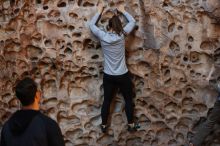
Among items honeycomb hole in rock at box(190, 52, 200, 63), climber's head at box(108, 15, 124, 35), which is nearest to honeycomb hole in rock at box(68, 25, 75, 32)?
climber's head at box(108, 15, 124, 35)

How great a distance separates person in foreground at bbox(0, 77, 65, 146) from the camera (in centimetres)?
280

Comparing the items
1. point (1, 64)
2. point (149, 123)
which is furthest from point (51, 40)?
point (149, 123)

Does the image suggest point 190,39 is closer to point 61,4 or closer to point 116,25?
point 116,25

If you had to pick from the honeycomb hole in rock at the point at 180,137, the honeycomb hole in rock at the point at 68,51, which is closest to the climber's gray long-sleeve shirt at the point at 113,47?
the honeycomb hole in rock at the point at 68,51

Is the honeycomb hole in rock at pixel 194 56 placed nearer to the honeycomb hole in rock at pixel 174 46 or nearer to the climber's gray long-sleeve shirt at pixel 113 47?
the honeycomb hole in rock at pixel 174 46

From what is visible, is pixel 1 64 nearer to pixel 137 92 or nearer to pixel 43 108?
pixel 43 108

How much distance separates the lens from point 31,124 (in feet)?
9.21

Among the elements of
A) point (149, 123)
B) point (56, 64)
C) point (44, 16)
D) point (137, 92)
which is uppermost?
point (44, 16)

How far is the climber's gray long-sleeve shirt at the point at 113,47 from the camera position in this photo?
15.6ft

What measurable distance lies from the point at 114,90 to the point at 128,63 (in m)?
0.33

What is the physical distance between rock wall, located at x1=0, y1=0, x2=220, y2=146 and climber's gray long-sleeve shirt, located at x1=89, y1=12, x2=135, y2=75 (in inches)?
8.2

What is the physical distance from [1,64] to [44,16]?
75 centimetres

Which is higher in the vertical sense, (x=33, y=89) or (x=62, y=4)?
(x=62, y=4)

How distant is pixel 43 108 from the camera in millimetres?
5262
